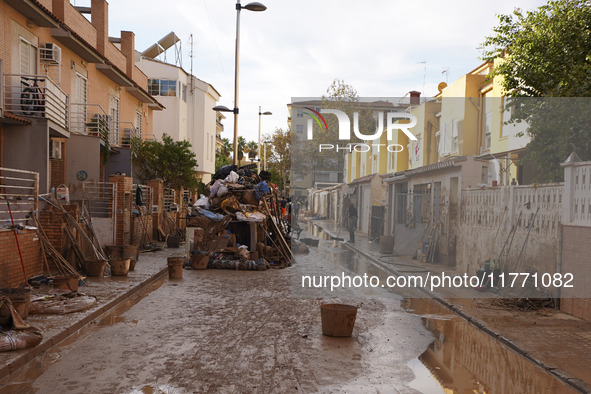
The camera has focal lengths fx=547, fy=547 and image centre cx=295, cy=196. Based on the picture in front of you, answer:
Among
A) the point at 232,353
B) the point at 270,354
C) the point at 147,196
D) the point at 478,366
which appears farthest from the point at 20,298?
the point at 147,196

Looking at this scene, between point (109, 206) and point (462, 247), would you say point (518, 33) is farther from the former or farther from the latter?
point (109, 206)

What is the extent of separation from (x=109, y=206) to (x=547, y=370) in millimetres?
16013

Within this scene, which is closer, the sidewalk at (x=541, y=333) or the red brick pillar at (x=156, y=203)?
the sidewalk at (x=541, y=333)

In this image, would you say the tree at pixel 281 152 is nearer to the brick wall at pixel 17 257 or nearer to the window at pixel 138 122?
the window at pixel 138 122

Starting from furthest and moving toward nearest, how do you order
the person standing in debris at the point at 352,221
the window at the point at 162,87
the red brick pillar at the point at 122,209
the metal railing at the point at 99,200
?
1. the window at the point at 162,87
2. the red brick pillar at the point at 122,209
3. the metal railing at the point at 99,200
4. the person standing in debris at the point at 352,221

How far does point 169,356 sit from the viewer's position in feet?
22.5

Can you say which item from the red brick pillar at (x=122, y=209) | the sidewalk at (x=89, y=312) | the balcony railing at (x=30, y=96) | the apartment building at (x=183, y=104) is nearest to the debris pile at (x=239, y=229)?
the sidewalk at (x=89, y=312)

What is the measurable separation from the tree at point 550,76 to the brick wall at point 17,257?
10701 mm

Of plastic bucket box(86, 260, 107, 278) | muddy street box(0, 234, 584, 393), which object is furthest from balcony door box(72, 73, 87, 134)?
muddy street box(0, 234, 584, 393)

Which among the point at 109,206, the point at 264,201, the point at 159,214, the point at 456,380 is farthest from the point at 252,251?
the point at 456,380

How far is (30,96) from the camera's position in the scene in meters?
15.9

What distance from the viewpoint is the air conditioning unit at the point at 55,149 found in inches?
720

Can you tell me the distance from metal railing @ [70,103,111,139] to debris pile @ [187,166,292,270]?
5.54 meters

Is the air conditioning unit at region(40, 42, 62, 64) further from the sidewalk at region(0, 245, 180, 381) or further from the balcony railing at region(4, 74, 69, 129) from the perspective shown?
the sidewalk at region(0, 245, 180, 381)
